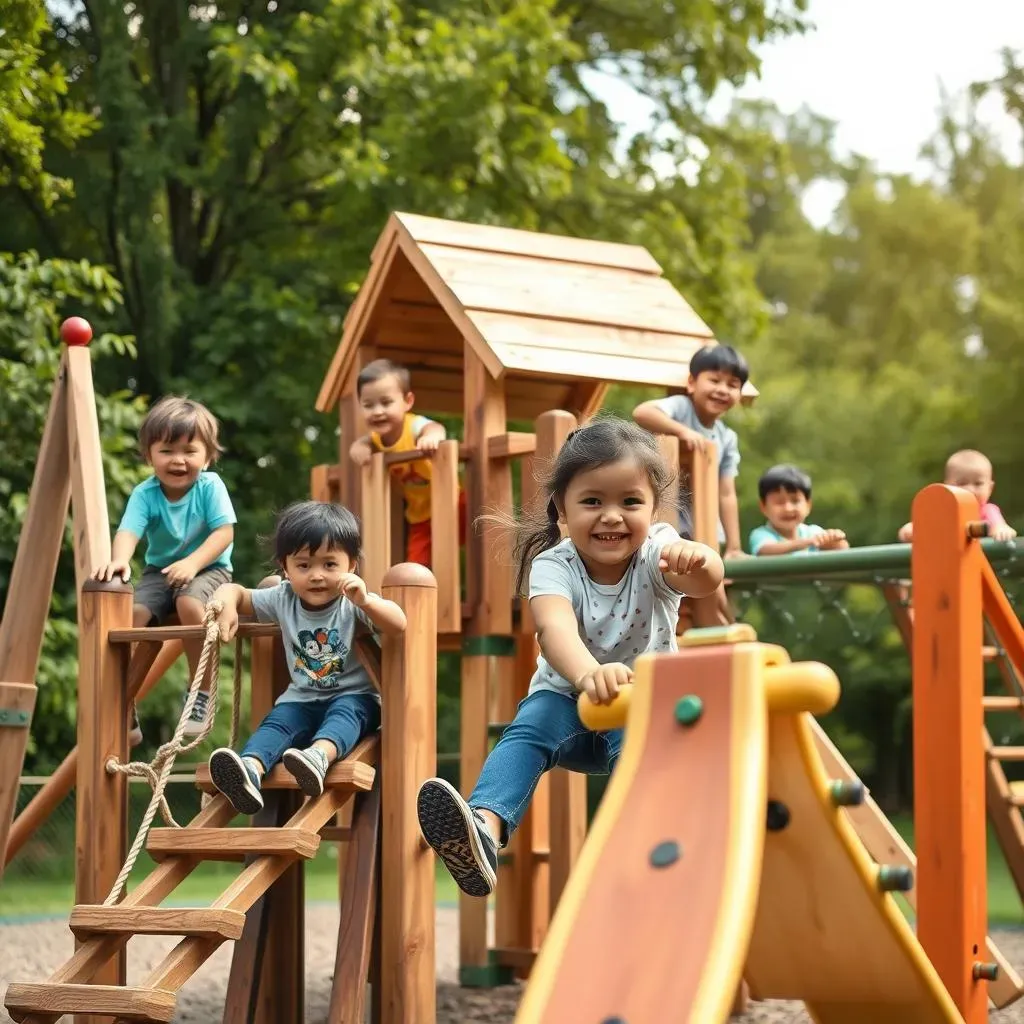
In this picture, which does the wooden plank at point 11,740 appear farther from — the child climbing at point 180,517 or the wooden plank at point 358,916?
the wooden plank at point 358,916

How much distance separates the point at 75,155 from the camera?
49.3ft

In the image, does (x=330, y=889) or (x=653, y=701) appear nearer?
(x=653, y=701)

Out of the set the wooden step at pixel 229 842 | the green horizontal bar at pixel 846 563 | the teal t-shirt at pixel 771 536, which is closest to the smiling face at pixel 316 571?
the wooden step at pixel 229 842

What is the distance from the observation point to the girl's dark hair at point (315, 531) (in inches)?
205

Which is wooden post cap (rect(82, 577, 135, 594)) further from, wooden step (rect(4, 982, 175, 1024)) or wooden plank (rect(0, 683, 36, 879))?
wooden step (rect(4, 982, 175, 1024))

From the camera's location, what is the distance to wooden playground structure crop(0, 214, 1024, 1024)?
3121 millimetres

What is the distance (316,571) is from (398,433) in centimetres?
226

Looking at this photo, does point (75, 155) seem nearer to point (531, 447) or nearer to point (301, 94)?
point (301, 94)

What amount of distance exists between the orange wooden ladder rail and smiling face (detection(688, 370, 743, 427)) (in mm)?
2093

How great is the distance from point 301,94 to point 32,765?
6777 mm

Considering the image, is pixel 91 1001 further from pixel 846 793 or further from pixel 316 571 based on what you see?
pixel 846 793

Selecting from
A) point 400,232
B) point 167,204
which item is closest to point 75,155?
point 167,204

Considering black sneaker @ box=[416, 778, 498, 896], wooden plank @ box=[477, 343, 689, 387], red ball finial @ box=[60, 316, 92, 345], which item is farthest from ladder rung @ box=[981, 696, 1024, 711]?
red ball finial @ box=[60, 316, 92, 345]

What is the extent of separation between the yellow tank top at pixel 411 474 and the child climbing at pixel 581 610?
9.82 ft
